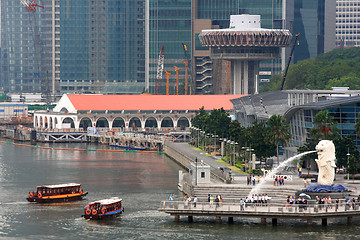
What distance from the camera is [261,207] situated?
120375 mm

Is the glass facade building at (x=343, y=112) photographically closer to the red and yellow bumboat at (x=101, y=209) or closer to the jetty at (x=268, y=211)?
the jetty at (x=268, y=211)

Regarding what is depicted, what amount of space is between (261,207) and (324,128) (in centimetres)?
3698

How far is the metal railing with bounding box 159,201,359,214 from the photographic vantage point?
389 feet

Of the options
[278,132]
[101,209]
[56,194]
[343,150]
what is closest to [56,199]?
[56,194]

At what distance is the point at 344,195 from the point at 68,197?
4527 cm

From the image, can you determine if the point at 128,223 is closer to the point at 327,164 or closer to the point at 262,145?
the point at 327,164

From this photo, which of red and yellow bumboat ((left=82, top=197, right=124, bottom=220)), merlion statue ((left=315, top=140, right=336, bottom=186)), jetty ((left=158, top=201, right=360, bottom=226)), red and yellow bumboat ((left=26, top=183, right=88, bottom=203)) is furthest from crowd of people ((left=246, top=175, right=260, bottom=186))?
red and yellow bumboat ((left=26, top=183, right=88, bottom=203))

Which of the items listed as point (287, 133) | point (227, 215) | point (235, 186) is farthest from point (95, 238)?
point (287, 133)

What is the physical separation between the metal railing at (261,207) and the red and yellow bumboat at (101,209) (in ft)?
31.0

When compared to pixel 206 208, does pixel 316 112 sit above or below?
above

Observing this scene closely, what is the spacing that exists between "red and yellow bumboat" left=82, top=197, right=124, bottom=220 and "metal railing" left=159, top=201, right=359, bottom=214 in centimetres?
944

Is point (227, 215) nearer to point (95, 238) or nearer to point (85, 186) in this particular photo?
point (95, 238)

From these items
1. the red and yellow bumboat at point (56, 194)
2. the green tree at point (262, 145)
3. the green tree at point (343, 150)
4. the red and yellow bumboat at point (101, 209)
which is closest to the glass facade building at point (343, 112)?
the green tree at point (343, 150)

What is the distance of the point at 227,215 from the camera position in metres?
119
